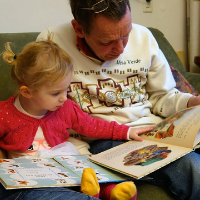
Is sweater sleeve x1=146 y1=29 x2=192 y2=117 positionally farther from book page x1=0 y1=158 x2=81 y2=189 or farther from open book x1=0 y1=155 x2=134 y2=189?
book page x1=0 y1=158 x2=81 y2=189

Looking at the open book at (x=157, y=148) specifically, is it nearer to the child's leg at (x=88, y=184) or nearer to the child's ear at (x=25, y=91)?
the child's leg at (x=88, y=184)

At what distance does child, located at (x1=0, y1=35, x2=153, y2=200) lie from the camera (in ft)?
3.24

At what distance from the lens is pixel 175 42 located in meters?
2.35

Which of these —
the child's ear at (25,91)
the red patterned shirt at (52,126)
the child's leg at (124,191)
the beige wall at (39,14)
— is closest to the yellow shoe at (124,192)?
the child's leg at (124,191)

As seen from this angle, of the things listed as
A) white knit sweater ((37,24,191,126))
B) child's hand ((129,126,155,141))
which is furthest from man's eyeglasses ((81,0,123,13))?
child's hand ((129,126,155,141))

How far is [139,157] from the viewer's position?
950 mm

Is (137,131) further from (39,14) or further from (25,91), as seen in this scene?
(39,14)

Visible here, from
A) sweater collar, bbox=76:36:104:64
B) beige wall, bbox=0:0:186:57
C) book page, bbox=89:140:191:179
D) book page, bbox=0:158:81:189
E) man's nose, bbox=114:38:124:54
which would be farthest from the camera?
beige wall, bbox=0:0:186:57

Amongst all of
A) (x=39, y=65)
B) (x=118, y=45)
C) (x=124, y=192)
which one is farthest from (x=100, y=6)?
Result: (x=124, y=192)

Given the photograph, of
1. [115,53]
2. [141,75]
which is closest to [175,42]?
[141,75]

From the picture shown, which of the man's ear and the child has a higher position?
the man's ear

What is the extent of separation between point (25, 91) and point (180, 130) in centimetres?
56

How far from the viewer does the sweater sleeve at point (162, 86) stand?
1.30 metres

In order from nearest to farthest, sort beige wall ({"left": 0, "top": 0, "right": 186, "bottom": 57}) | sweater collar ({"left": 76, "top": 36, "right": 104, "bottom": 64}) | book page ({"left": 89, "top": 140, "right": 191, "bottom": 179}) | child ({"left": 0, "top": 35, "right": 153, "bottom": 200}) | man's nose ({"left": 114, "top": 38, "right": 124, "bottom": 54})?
book page ({"left": 89, "top": 140, "right": 191, "bottom": 179})
child ({"left": 0, "top": 35, "right": 153, "bottom": 200})
man's nose ({"left": 114, "top": 38, "right": 124, "bottom": 54})
sweater collar ({"left": 76, "top": 36, "right": 104, "bottom": 64})
beige wall ({"left": 0, "top": 0, "right": 186, "bottom": 57})
